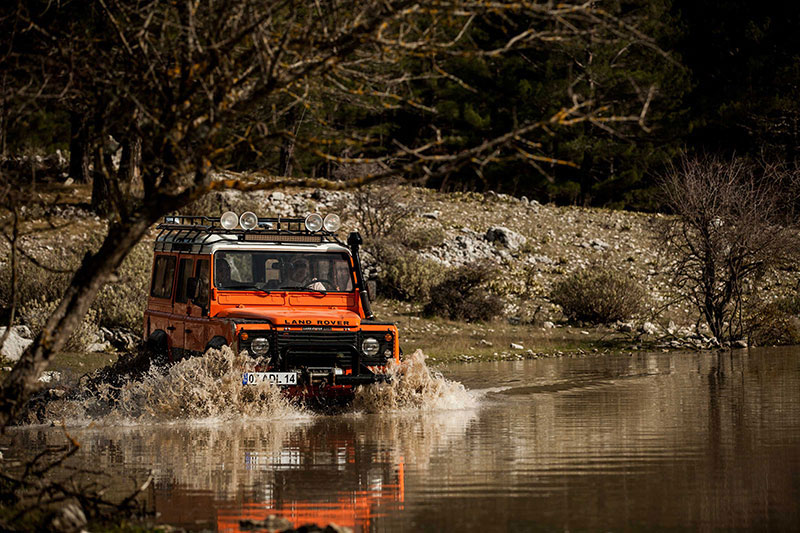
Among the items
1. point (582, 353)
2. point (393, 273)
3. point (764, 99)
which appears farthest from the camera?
point (764, 99)

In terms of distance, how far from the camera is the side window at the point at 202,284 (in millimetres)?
16058

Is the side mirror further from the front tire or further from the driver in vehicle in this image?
the driver in vehicle

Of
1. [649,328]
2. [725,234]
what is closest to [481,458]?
[725,234]

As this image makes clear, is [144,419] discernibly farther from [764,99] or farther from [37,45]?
[764,99]

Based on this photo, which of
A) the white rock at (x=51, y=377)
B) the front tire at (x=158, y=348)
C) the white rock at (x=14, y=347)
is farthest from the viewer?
the white rock at (x=14, y=347)

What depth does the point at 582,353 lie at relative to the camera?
26.7 meters

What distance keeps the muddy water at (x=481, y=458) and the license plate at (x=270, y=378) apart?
1.38 feet

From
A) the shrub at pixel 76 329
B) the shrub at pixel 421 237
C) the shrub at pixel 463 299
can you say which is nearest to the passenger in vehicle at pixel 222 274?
the shrub at pixel 76 329

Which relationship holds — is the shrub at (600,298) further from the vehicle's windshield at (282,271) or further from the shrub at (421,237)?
the vehicle's windshield at (282,271)

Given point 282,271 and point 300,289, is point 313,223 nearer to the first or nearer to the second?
point 282,271

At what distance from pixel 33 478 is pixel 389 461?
312 cm

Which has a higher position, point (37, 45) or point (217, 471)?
point (37, 45)

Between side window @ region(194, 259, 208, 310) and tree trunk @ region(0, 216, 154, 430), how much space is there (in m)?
6.97

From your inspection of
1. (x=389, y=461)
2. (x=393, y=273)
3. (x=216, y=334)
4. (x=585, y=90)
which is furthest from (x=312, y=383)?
(x=585, y=90)
